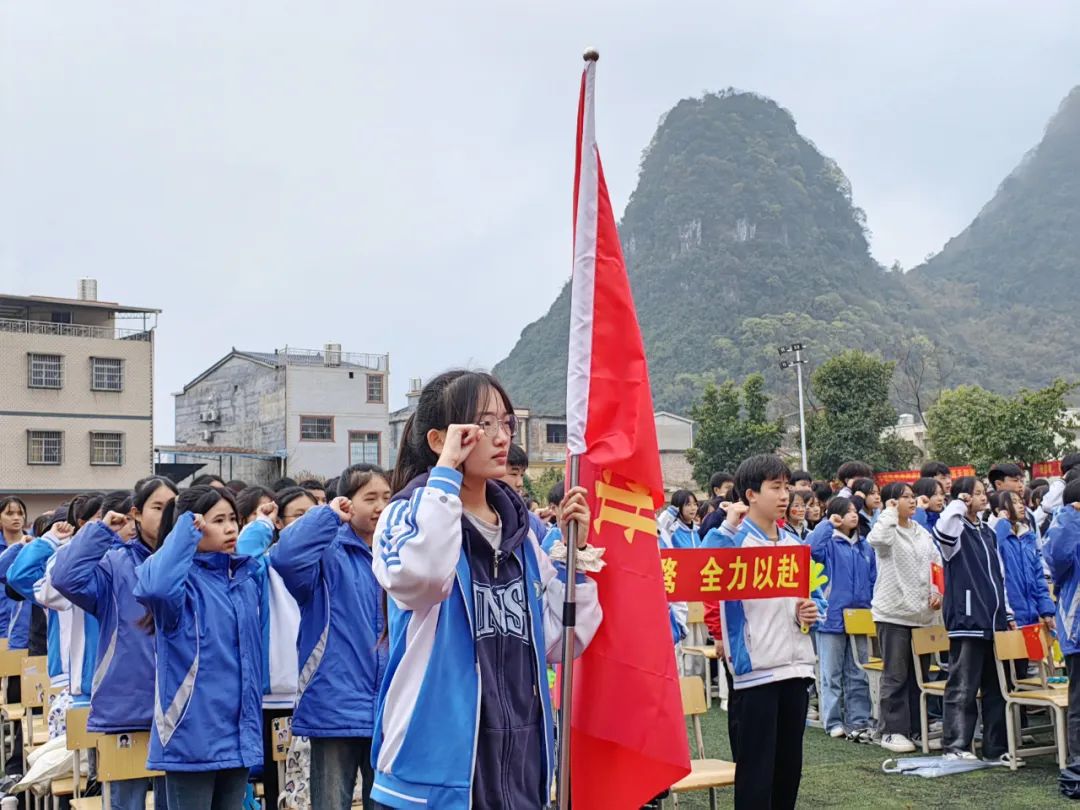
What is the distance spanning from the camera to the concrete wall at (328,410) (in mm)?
46344

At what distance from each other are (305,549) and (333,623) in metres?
0.38

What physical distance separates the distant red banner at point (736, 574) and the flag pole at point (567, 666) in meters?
2.15

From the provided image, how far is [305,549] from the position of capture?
4.68 meters

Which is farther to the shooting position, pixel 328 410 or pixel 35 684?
pixel 328 410

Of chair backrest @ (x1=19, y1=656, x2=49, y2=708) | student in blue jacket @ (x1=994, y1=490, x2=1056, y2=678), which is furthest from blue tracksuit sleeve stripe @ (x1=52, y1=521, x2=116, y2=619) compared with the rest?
student in blue jacket @ (x1=994, y1=490, x2=1056, y2=678)

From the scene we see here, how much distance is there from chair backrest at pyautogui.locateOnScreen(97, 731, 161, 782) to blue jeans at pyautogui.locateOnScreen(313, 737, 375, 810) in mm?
697

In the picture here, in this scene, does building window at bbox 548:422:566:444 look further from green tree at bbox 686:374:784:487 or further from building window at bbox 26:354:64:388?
building window at bbox 26:354:64:388

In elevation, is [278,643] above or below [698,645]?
above

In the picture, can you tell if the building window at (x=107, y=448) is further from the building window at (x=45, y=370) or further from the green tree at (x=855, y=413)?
the green tree at (x=855, y=413)

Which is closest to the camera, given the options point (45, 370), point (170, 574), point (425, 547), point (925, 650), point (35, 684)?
point (425, 547)

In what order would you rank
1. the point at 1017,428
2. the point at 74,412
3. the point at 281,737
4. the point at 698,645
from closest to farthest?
the point at 281,737 < the point at 698,645 < the point at 1017,428 < the point at 74,412

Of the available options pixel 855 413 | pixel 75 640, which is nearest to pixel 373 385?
pixel 855 413

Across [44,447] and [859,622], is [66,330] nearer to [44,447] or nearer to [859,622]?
[44,447]

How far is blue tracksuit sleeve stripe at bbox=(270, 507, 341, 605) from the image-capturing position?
4672 mm
